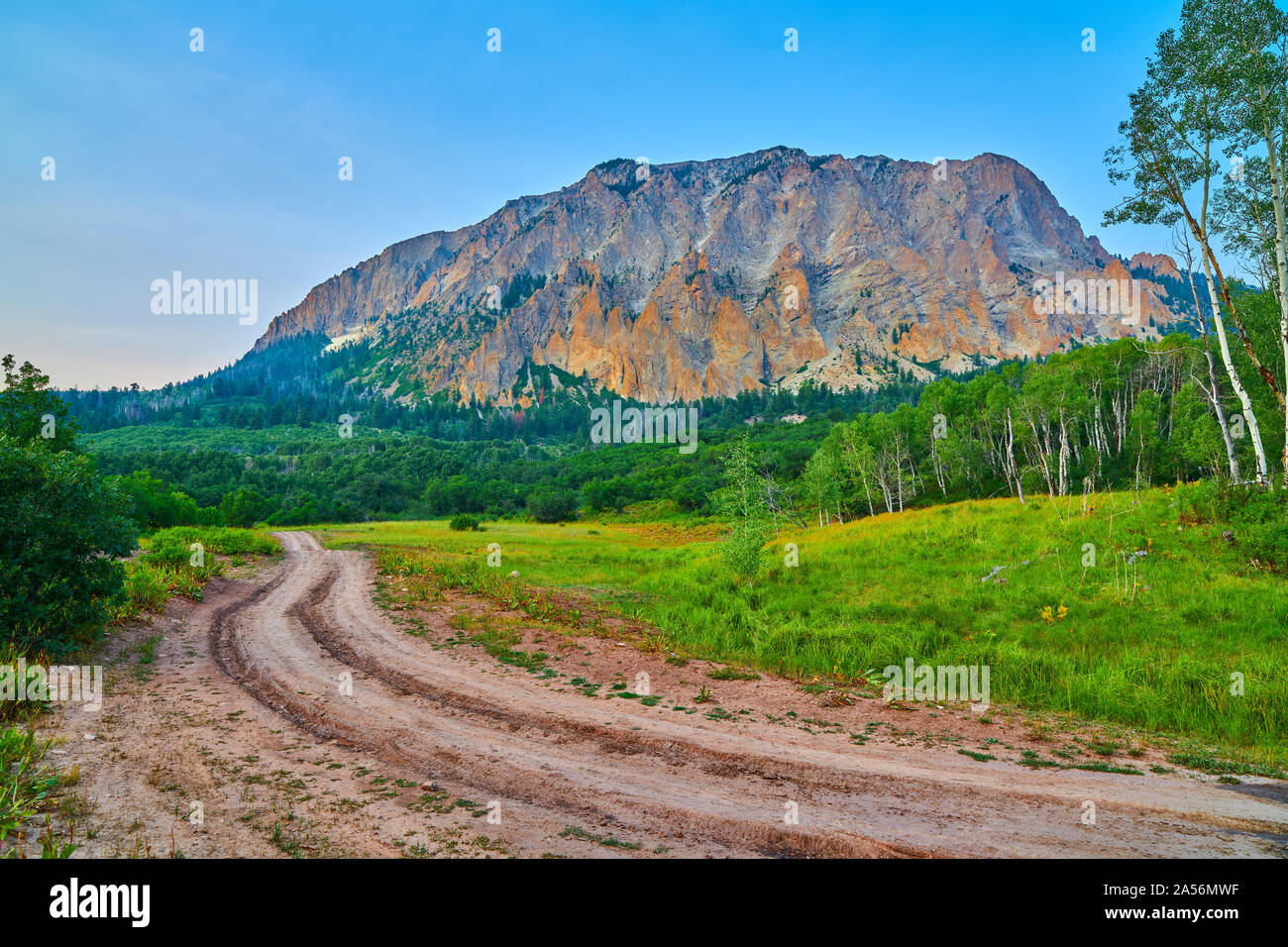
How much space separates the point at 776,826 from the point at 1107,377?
2971 inches

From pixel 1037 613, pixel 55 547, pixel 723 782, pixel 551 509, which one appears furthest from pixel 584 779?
pixel 551 509

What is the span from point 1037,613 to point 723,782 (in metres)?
13.2

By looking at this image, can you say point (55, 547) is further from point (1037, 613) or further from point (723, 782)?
point (1037, 613)

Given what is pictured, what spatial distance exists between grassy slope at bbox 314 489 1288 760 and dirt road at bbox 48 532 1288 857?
2235 mm

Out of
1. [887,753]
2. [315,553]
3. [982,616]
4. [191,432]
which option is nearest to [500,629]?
[887,753]

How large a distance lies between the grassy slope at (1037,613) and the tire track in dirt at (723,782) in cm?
347

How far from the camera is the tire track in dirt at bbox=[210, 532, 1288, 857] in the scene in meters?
5.46

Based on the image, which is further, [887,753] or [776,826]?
[887,753]

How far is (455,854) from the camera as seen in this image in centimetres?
503

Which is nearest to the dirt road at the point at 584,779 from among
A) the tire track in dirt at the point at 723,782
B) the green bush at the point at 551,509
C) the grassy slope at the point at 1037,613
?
the tire track in dirt at the point at 723,782

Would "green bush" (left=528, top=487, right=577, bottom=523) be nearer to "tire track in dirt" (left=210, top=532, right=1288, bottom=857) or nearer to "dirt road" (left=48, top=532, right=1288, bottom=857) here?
"dirt road" (left=48, top=532, right=1288, bottom=857)

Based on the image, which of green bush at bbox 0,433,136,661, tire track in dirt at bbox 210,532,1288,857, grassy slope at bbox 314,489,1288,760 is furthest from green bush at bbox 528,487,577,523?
tire track in dirt at bbox 210,532,1288,857

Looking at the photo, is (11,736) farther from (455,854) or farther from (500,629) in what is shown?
(500,629)
